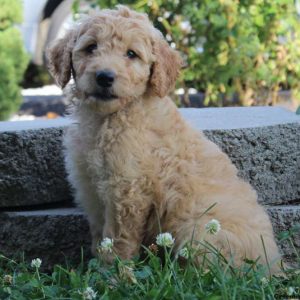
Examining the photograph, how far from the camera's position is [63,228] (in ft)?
18.4

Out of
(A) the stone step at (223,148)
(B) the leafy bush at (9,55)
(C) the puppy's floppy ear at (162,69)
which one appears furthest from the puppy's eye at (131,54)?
(B) the leafy bush at (9,55)

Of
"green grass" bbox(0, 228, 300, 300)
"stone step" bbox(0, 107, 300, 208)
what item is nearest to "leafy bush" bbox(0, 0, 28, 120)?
"stone step" bbox(0, 107, 300, 208)

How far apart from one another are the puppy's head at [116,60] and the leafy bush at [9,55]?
5811 millimetres

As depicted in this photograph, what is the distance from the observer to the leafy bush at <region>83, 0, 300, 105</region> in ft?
30.7

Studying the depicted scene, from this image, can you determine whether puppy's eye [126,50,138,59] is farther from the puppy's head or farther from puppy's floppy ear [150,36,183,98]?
puppy's floppy ear [150,36,183,98]

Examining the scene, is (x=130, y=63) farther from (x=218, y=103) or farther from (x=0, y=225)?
(x=218, y=103)

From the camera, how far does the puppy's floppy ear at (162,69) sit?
4.93 m

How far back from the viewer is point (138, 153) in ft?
16.1

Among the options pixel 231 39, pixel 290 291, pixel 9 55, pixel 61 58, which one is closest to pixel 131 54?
pixel 61 58

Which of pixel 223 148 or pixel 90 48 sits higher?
pixel 90 48

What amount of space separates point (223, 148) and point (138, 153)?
100cm

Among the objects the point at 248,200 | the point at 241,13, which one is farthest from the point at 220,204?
the point at 241,13

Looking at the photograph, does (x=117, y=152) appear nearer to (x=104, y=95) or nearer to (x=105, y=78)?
(x=104, y=95)

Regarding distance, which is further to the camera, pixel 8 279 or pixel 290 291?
pixel 8 279
